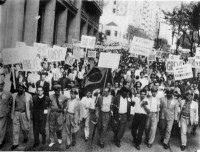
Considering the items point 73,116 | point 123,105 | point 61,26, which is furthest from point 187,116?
point 61,26

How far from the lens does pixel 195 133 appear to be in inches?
371

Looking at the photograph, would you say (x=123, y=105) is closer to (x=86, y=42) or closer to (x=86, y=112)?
(x=86, y=112)

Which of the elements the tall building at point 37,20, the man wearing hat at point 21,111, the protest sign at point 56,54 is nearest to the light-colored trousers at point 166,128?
the man wearing hat at point 21,111

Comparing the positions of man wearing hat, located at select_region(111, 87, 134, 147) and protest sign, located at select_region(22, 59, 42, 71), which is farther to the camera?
A: protest sign, located at select_region(22, 59, 42, 71)

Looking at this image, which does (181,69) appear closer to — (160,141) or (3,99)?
(160,141)

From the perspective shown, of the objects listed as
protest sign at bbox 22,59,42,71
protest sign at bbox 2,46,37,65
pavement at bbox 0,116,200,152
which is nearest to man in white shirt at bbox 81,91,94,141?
pavement at bbox 0,116,200,152

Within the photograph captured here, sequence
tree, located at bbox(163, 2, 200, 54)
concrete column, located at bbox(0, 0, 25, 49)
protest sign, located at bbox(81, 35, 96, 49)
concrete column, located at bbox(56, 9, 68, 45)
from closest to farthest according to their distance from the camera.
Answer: concrete column, located at bbox(0, 0, 25, 49) < protest sign, located at bbox(81, 35, 96, 49) < concrete column, located at bbox(56, 9, 68, 45) < tree, located at bbox(163, 2, 200, 54)

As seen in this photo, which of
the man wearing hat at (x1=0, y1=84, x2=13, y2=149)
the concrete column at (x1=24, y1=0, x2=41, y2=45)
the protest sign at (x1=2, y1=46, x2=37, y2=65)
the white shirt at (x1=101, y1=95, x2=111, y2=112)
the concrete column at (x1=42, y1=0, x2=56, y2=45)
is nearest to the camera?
the man wearing hat at (x1=0, y1=84, x2=13, y2=149)

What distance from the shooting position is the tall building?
14.0m

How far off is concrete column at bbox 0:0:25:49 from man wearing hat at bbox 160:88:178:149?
8.49 meters

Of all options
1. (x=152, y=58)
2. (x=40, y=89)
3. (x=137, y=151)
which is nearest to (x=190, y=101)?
(x=137, y=151)

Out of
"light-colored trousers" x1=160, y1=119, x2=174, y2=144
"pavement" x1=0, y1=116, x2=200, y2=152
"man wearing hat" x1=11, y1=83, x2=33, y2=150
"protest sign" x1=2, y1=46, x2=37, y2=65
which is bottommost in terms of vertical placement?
"pavement" x1=0, y1=116, x2=200, y2=152

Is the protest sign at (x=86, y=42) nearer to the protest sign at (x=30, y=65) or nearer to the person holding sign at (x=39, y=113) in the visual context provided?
the protest sign at (x=30, y=65)

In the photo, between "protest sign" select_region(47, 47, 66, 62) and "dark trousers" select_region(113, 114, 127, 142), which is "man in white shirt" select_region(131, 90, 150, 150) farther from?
"protest sign" select_region(47, 47, 66, 62)
